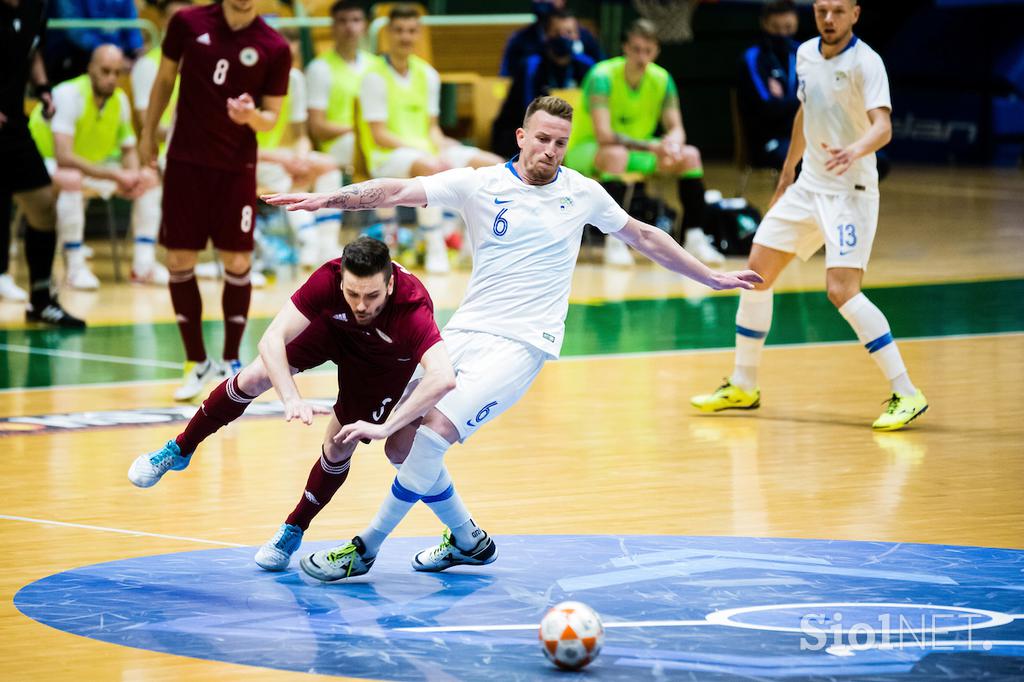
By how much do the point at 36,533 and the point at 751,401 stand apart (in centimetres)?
407

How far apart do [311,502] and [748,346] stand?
3.60 metres

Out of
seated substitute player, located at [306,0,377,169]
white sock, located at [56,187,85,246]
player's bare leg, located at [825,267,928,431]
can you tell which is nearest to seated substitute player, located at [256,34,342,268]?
seated substitute player, located at [306,0,377,169]

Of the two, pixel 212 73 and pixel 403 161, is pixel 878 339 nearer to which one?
pixel 212 73

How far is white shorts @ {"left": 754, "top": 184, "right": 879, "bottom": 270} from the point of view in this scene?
27.5ft

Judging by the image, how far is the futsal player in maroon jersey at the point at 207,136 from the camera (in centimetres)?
889

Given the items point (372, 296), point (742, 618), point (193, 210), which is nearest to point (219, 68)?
point (193, 210)

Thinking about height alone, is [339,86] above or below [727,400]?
above

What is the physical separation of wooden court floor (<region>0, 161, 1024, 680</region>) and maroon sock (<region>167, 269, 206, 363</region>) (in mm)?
335

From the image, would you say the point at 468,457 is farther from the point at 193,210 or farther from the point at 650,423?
the point at 193,210

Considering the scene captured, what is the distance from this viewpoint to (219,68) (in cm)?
891

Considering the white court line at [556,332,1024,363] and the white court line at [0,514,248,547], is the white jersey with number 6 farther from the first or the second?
the white court line at [556,332,1024,363]

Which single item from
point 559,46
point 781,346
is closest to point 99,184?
point 559,46

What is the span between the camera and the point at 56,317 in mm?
11266

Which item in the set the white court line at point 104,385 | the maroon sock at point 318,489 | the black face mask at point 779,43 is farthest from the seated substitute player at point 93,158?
the maroon sock at point 318,489
